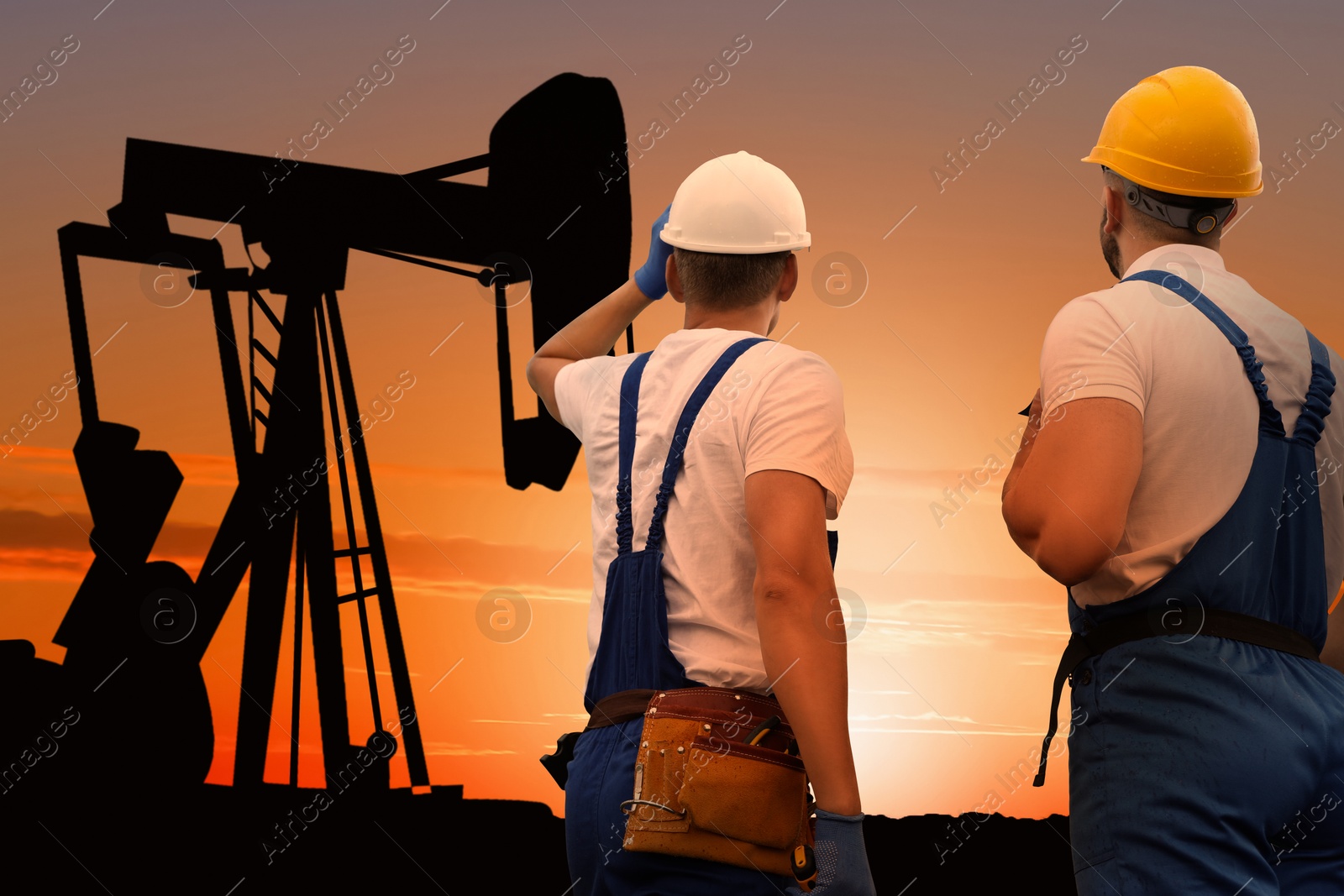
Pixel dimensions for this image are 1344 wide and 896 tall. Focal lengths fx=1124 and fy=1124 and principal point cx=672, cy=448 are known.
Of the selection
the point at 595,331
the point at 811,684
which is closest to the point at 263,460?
the point at 595,331

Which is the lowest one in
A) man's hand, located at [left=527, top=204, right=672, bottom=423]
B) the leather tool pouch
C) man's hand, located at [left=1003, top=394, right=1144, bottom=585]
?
the leather tool pouch

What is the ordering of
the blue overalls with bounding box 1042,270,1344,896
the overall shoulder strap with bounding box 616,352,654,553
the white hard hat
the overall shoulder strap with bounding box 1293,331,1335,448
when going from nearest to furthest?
the blue overalls with bounding box 1042,270,1344,896
the overall shoulder strap with bounding box 1293,331,1335,448
the overall shoulder strap with bounding box 616,352,654,553
the white hard hat

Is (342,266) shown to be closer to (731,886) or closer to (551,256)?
(551,256)

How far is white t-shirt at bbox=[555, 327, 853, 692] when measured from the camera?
6.86 feet

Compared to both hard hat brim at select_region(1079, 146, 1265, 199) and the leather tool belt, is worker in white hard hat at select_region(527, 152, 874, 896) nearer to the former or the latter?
the leather tool belt

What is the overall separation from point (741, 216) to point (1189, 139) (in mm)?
904

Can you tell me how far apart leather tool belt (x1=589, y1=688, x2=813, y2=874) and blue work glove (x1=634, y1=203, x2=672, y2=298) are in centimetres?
107

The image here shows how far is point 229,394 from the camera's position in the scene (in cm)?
709

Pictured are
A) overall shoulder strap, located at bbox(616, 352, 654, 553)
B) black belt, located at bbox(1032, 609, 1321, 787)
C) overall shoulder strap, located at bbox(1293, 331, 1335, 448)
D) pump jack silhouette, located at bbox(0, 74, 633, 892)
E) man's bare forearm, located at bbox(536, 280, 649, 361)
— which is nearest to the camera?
black belt, located at bbox(1032, 609, 1321, 787)

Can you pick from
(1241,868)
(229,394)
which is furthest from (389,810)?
(1241,868)

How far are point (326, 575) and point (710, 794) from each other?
17.7 ft

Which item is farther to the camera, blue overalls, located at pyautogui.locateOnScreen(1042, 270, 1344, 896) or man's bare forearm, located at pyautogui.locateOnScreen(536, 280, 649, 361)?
man's bare forearm, located at pyautogui.locateOnScreen(536, 280, 649, 361)

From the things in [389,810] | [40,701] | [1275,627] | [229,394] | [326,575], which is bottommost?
[389,810]

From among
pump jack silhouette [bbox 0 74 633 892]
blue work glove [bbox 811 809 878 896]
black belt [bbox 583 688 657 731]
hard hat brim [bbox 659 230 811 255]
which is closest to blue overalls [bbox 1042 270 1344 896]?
blue work glove [bbox 811 809 878 896]
